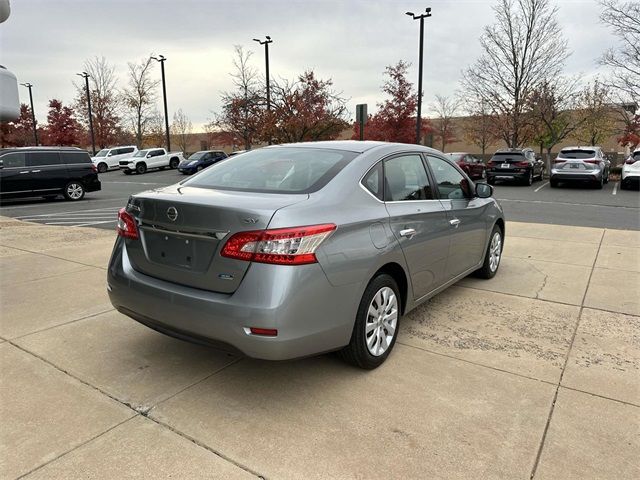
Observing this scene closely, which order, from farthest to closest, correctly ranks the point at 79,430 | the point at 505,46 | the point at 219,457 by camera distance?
the point at 505,46 < the point at 79,430 < the point at 219,457

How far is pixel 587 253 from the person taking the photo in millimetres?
7066

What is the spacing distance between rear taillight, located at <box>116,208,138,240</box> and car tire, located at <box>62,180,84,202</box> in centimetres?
1444

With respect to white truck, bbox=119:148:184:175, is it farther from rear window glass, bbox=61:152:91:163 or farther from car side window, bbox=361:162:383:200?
car side window, bbox=361:162:383:200

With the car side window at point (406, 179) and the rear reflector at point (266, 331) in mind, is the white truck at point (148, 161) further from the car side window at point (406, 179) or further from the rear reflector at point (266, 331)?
the rear reflector at point (266, 331)

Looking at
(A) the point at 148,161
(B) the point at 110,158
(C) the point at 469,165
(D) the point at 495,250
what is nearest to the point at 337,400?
(D) the point at 495,250

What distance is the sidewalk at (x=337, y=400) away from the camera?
2.39 meters

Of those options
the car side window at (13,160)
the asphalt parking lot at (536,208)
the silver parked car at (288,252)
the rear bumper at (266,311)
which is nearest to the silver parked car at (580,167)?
the asphalt parking lot at (536,208)

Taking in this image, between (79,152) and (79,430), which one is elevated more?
(79,152)

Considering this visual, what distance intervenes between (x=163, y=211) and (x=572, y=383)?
9.60ft

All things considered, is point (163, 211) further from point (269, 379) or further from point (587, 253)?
point (587, 253)

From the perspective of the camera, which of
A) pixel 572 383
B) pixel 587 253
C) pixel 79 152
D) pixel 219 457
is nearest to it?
pixel 219 457

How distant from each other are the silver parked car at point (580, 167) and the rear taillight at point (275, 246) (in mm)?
19310

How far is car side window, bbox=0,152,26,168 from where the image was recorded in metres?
14.4

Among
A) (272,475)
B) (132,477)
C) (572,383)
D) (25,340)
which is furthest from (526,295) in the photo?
(25,340)
